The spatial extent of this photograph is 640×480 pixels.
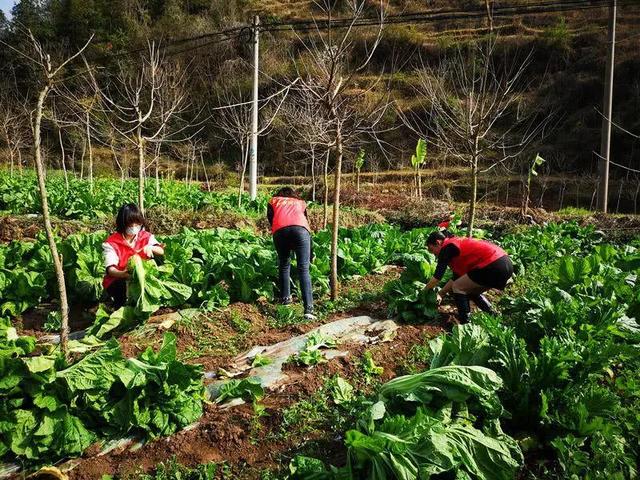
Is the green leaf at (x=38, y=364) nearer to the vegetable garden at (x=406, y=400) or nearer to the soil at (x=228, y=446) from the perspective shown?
the vegetable garden at (x=406, y=400)

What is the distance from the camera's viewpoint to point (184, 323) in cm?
503

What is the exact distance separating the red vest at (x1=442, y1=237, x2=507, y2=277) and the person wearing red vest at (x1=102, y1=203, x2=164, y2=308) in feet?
11.0

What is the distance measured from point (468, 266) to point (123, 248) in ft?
12.4

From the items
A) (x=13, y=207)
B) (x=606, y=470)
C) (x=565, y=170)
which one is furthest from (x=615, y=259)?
(x=565, y=170)

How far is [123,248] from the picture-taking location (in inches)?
196

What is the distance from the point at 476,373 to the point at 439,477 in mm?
703

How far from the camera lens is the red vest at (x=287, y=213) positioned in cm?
557

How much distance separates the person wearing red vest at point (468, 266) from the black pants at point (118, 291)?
133 inches

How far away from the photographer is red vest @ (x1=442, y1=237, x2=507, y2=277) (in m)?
5.21

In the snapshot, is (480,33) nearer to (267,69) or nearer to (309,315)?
(267,69)

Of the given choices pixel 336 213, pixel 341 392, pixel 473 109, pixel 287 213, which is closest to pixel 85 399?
pixel 341 392

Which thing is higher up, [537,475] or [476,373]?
[476,373]

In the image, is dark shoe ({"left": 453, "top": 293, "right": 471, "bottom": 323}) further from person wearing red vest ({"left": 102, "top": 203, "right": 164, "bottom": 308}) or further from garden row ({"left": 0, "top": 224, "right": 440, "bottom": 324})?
person wearing red vest ({"left": 102, "top": 203, "right": 164, "bottom": 308})

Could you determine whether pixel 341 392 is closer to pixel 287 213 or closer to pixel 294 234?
pixel 294 234
